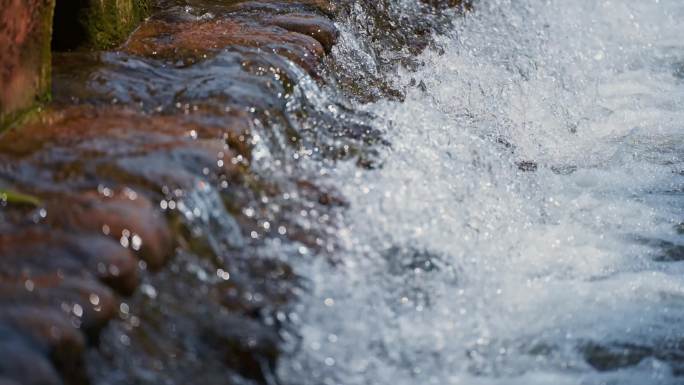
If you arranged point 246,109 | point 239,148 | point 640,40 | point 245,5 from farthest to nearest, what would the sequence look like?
point 640,40 → point 245,5 → point 246,109 → point 239,148

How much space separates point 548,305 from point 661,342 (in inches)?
16.8

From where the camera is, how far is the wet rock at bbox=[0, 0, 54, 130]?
3.79m

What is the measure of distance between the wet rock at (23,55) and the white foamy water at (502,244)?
116 centimetres

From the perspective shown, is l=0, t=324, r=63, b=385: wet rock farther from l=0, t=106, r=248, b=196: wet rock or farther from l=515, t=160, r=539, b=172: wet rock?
l=515, t=160, r=539, b=172: wet rock

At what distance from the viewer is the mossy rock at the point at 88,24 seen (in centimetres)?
484

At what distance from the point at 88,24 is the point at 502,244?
6.88 ft

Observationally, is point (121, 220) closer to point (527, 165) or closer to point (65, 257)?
point (65, 257)

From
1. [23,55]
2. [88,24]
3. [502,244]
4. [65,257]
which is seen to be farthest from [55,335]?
[88,24]

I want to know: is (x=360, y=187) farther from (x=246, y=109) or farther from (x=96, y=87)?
(x=96, y=87)

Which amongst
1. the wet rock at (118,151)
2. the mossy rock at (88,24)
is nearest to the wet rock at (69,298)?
the wet rock at (118,151)

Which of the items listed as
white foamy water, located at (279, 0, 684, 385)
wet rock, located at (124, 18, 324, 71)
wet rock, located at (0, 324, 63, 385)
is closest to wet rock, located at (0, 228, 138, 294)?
wet rock, located at (0, 324, 63, 385)

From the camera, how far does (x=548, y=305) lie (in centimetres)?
390

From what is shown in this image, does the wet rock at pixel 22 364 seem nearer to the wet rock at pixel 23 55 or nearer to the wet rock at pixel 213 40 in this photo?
the wet rock at pixel 23 55

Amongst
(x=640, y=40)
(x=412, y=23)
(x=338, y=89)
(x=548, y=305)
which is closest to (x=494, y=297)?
(x=548, y=305)
